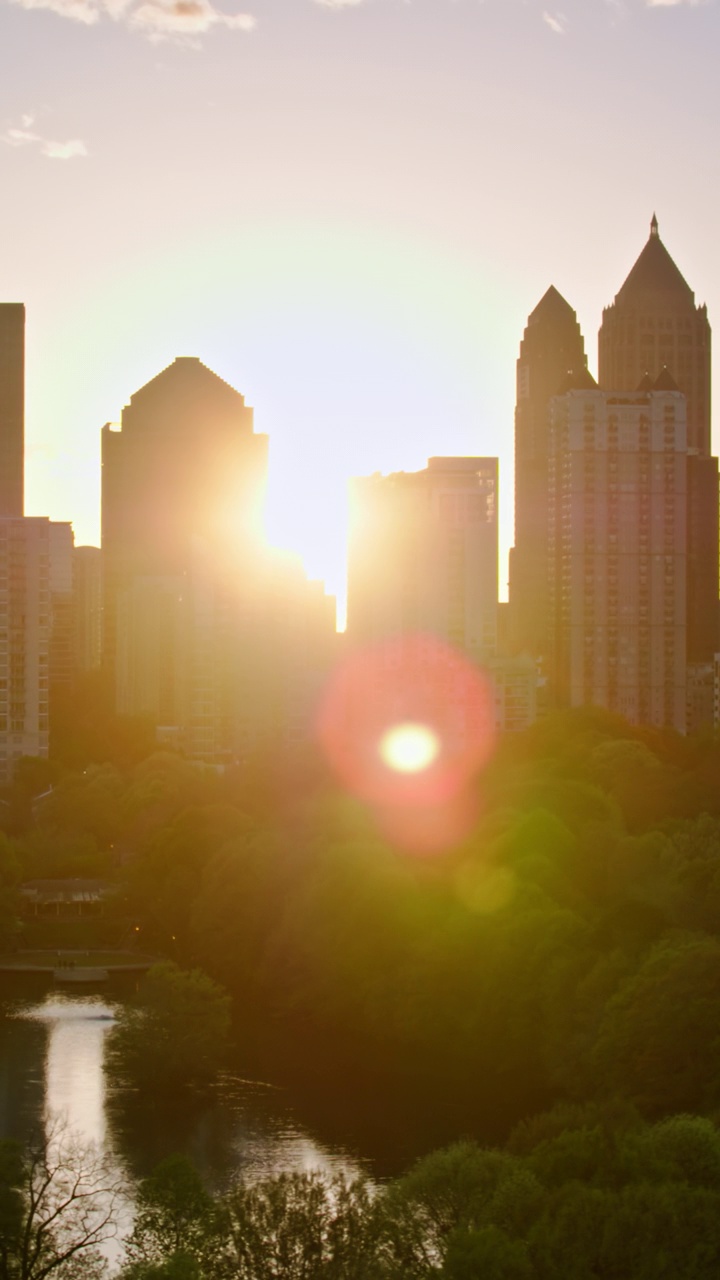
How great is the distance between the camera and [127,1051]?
23.0 m

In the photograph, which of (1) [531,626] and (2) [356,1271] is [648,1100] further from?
(1) [531,626]

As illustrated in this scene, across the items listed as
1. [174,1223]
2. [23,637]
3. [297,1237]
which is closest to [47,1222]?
[174,1223]

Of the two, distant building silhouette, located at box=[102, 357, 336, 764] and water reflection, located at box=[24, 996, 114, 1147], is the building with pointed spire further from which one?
water reflection, located at box=[24, 996, 114, 1147]

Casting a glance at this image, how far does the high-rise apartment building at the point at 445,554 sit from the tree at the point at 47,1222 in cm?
3307

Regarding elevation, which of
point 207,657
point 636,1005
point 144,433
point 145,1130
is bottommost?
point 145,1130

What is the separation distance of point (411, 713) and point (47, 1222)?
119ft

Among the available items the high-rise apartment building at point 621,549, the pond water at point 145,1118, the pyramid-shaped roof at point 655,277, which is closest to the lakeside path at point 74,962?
the pond water at point 145,1118

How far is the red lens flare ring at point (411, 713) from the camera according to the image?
1762 inches

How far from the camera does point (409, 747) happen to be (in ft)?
153

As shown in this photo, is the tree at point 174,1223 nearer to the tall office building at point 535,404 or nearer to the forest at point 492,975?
the forest at point 492,975

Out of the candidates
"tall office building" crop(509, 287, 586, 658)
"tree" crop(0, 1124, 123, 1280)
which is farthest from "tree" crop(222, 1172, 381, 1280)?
"tall office building" crop(509, 287, 586, 658)

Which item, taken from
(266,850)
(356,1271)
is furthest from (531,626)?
(356,1271)

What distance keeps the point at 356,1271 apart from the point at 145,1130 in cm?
753

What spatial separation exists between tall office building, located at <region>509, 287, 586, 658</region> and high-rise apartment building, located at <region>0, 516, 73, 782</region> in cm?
2683
